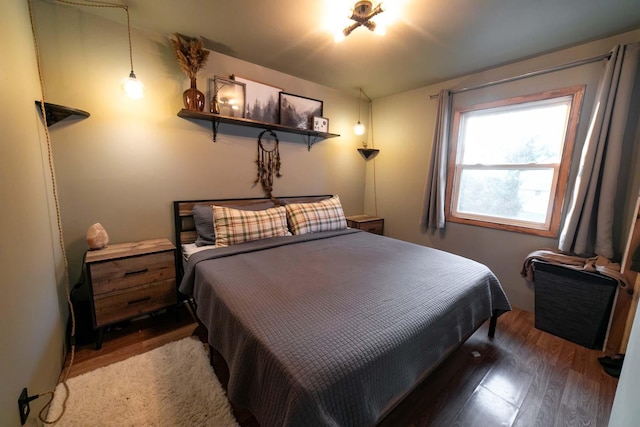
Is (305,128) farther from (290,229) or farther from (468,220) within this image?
(468,220)

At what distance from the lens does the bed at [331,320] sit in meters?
0.85

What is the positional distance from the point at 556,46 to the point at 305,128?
236cm

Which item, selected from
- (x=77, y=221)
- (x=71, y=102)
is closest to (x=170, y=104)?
(x=71, y=102)

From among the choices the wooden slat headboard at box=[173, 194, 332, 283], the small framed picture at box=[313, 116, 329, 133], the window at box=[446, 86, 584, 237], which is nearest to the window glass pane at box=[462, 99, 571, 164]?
the window at box=[446, 86, 584, 237]

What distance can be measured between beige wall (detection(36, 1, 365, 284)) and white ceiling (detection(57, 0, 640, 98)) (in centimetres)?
19

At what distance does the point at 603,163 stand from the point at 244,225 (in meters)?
2.92

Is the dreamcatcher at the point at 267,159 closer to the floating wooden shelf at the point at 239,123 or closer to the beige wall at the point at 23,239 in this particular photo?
the floating wooden shelf at the point at 239,123

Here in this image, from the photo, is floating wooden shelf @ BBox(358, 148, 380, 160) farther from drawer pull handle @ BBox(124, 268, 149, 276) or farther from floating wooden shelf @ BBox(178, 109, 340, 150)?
drawer pull handle @ BBox(124, 268, 149, 276)

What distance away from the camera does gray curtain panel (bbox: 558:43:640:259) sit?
70.5 inches

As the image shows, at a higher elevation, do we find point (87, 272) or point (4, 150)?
point (4, 150)

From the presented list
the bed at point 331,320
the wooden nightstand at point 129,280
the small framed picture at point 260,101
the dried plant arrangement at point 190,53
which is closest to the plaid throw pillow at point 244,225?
the bed at point 331,320

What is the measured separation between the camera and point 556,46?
2.06 metres

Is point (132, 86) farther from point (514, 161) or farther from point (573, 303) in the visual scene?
point (573, 303)

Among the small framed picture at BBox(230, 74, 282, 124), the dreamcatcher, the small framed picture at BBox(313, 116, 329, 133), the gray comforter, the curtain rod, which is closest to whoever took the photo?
the gray comforter
